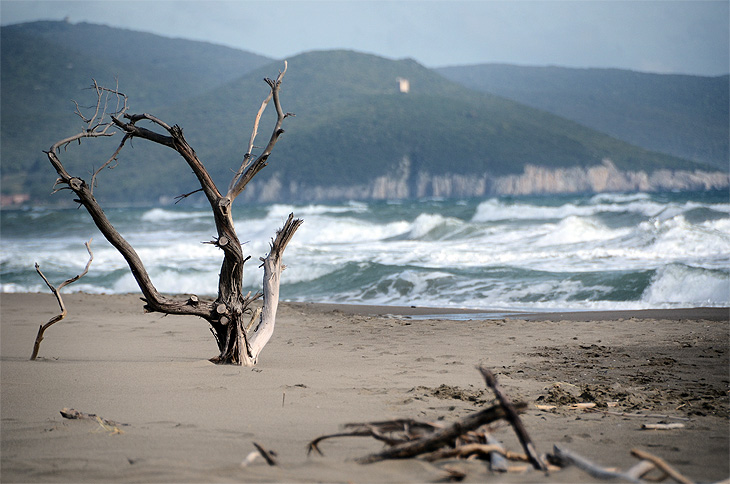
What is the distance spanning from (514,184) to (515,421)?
104 metres

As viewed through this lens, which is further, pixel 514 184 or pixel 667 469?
pixel 514 184

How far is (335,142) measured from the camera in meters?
105

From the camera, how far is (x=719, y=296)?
1135 centimetres

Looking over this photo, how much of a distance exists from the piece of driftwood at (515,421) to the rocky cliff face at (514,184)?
97.4 m

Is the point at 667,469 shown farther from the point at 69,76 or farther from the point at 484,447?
the point at 69,76

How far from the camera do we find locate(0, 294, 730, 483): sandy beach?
2965 mm

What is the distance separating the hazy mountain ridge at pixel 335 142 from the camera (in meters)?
99.3

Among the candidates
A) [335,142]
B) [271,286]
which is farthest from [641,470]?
[335,142]

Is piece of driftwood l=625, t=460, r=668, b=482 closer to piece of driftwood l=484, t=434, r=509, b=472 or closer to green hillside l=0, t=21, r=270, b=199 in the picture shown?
piece of driftwood l=484, t=434, r=509, b=472

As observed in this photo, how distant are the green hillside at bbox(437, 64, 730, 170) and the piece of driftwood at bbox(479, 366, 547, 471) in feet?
412

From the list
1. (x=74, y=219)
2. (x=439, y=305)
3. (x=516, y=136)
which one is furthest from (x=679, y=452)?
(x=516, y=136)

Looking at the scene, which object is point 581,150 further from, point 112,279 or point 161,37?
point 161,37

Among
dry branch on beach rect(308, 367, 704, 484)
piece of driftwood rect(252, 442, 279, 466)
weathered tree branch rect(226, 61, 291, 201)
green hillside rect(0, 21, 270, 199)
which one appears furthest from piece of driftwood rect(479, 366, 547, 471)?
green hillside rect(0, 21, 270, 199)

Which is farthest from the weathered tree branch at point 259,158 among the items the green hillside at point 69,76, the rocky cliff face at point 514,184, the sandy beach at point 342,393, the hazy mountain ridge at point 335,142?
the rocky cliff face at point 514,184
